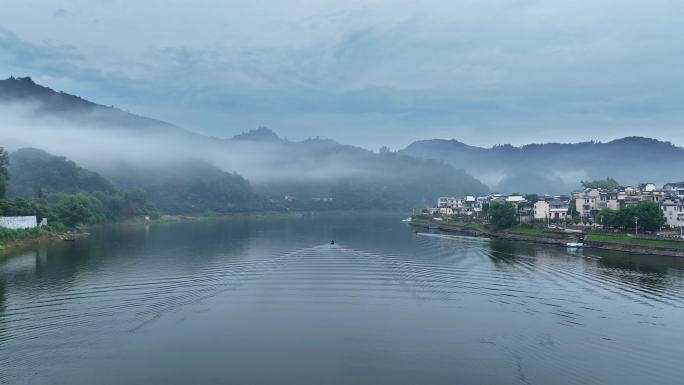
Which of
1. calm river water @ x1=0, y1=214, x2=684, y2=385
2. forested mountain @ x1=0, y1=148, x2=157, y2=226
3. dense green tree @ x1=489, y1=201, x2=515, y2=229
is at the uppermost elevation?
forested mountain @ x1=0, y1=148, x2=157, y2=226

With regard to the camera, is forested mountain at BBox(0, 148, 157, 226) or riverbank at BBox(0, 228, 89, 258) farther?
forested mountain at BBox(0, 148, 157, 226)

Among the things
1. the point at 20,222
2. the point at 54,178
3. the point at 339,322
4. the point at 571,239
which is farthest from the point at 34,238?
the point at 571,239

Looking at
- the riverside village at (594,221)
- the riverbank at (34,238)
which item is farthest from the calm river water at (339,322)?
the riverbank at (34,238)

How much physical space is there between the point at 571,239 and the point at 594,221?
914 cm

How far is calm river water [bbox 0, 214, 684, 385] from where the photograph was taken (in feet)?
44.4

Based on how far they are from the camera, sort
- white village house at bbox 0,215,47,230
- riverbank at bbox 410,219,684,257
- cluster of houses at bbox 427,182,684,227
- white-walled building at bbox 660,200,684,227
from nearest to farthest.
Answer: riverbank at bbox 410,219,684,257 < white village house at bbox 0,215,47,230 < white-walled building at bbox 660,200,684,227 < cluster of houses at bbox 427,182,684,227

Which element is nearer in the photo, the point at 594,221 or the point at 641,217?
the point at 641,217

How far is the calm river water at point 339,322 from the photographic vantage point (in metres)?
13.5

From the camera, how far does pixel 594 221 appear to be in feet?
175

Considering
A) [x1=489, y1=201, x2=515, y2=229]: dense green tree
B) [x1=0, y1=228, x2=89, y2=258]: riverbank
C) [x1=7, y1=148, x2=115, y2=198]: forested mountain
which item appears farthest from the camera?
[x1=7, y1=148, x2=115, y2=198]: forested mountain

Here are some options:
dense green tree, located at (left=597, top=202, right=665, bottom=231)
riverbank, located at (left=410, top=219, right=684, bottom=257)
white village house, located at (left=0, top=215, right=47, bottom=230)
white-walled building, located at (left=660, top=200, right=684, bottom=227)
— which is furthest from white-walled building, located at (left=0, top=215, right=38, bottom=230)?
white-walled building, located at (left=660, top=200, right=684, bottom=227)

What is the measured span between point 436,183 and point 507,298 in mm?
180039

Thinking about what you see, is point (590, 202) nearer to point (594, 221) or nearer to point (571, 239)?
point (594, 221)

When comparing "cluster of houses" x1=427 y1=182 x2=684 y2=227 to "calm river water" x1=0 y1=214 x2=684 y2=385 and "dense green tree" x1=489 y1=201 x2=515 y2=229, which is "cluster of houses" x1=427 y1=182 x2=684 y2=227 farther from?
"calm river water" x1=0 y1=214 x2=684 y2=385
